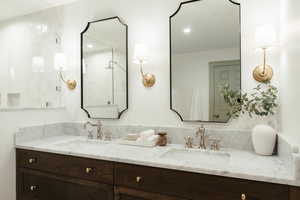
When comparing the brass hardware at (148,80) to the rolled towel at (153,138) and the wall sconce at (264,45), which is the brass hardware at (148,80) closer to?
the rolled towel at (153,138)

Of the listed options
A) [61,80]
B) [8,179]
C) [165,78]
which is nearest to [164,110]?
[165,78]

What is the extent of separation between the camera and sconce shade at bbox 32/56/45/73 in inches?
95.3

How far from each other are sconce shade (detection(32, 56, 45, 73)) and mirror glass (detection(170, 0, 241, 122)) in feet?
4.92

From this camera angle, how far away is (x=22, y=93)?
226 centimetres

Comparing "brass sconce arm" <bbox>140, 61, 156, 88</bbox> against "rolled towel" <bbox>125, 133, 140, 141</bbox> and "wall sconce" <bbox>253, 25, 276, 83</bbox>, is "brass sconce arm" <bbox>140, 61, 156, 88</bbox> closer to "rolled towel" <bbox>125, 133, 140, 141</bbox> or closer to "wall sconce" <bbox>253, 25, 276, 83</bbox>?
"rolled towel" <bbox>125, 133, 140, 141</bbox>

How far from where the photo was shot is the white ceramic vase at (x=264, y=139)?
4.95 feet

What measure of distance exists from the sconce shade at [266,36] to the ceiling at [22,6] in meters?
2.05

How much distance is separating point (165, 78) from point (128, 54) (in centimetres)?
47

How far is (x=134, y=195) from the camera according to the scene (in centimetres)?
147

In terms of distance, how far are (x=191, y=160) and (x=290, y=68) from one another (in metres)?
0.85

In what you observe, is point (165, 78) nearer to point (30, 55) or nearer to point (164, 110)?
point (164, 110)

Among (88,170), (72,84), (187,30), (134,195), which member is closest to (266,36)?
(187,30)

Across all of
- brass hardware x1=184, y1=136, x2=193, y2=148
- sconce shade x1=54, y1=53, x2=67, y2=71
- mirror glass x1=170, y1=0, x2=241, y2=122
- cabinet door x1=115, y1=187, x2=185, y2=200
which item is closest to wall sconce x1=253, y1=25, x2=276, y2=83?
mirror glass x1=170, y1=0, x2=241, y2=122

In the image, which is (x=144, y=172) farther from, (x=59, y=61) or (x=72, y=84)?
(x=59, y=61)
